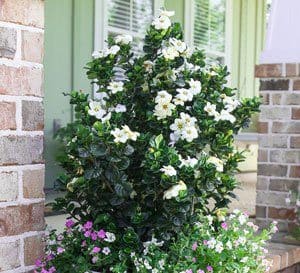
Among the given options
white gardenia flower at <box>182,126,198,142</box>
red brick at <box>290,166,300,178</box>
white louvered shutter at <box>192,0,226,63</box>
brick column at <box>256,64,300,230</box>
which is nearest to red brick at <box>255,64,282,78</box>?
brick column at <box>256,64,300,230</box>

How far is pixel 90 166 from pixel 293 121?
6.47 feet

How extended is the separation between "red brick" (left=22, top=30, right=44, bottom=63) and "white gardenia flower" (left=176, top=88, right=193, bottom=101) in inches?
21.0

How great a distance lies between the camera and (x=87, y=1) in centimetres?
542

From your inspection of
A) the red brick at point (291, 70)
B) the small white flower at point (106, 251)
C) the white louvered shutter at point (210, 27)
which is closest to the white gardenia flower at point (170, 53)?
the small white flower at point (106, 251)

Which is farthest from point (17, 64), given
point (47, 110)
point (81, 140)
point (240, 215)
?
point (47, 110)

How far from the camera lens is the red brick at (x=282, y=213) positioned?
3.65 metres

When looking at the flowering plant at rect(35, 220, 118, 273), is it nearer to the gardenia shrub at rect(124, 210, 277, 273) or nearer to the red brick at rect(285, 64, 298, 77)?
the gardenia shrub at rect(124, 210, 277, 273)

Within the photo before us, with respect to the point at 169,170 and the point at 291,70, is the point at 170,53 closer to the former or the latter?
the point at 169,170

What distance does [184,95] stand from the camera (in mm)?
2186

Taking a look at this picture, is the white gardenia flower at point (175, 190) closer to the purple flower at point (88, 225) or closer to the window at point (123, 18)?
the purple flower at point (88, 225)

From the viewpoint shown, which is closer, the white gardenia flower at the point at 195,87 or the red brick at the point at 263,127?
the white gardenia flower at the point at 195,87

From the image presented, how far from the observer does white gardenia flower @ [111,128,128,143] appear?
74.3 inches

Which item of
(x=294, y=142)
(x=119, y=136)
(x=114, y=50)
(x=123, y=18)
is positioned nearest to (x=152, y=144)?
(x=119, y=136)

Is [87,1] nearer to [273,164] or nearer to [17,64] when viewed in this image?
[273,164]
